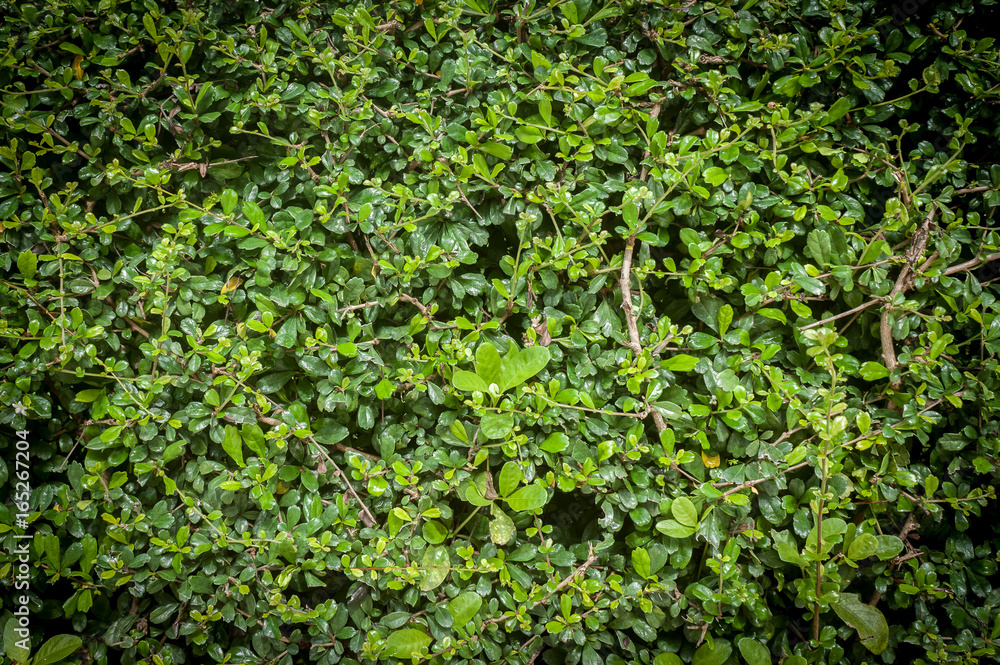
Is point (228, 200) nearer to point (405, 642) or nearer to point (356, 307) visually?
point (356, 307)

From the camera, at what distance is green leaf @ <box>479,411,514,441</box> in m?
1.39

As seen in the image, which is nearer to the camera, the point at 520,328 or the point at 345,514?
the point at 345,514

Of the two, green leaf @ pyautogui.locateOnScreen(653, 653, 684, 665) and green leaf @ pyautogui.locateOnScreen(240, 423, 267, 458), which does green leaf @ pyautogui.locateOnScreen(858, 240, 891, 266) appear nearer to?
green leaf @ pyautogui.locateOnScreen(653, 653, 684, 665)

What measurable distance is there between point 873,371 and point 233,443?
1.67 metres

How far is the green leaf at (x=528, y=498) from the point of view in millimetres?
1388

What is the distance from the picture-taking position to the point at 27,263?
58.6 inches

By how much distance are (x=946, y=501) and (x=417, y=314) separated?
150cm

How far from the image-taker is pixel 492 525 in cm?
144

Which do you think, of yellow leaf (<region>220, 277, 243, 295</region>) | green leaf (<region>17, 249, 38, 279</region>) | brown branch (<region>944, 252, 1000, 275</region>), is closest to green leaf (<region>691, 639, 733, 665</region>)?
brown branch (<region>944, 252, 1000, 275</region>)

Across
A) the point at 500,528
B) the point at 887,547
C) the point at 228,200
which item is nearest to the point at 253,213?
the point at 228,200

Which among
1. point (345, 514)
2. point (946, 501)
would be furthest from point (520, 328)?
point (946, 501)

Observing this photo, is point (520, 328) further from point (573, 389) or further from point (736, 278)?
point (736, 278)

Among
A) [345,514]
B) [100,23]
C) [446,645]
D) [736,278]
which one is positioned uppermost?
[100,23]

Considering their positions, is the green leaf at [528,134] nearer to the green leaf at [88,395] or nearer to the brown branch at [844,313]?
the brown branch at [844,313]
